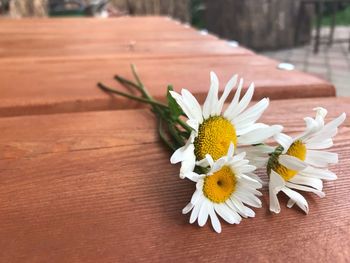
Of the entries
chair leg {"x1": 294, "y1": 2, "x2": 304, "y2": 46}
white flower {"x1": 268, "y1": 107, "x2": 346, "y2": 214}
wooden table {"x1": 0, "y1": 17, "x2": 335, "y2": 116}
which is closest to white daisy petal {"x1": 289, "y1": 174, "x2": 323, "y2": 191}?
white flower {"x1": 268, "y1": 107, "x2": 346, "y2": 214}

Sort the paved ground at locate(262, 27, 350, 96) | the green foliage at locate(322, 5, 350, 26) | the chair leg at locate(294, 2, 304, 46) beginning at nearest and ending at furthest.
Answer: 1. the paved ground at locate(262, 27, 350, 96)
2. the chair leg at locate(294, 2, 304, 46)
3. the green foliage at locate(322, 5, 350, 26)

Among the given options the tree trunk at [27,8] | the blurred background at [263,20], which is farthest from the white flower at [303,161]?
the blurred background at [263,20]

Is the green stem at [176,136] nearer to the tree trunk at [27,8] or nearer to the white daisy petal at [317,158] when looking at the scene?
the white daisy petal at [317,158]

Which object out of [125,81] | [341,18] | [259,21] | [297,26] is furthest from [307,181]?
[341,18]

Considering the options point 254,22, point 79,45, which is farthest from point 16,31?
point 254,22

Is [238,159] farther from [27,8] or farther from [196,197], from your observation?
[27,8]

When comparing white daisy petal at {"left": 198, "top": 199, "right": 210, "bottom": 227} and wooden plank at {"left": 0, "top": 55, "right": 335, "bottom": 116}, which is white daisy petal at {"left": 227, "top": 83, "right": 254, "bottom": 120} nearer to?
white daisy petal at {"left": 198, "top": 199, "right": 210, "bottom": 227}
